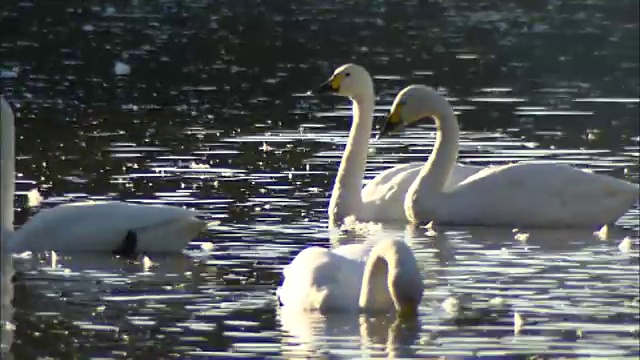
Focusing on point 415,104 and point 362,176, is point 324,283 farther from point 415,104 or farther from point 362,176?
point 415,104

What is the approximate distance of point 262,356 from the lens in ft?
33.4

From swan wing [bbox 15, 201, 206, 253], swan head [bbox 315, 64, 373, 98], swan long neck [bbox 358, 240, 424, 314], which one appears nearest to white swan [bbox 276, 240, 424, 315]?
swan long neck [bbox 358, 240, 424, 314]

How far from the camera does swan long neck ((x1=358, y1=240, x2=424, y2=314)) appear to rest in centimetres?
1099

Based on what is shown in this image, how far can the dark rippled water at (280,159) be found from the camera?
35.7 ft

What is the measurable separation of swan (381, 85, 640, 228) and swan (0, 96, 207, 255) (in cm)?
270

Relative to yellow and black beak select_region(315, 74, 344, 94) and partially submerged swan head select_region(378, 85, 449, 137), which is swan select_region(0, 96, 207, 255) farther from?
yellow and black beak select_region(315, 74, 344, 94)

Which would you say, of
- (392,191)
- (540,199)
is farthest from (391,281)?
(392,191)

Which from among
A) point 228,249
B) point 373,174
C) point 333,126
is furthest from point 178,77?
point 228,249

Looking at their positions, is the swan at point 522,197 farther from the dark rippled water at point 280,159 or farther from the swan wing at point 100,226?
the swan wing at point 100,226

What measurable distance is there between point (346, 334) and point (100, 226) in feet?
11.3

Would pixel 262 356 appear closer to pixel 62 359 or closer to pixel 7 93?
pixel 62 359

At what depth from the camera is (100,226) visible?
13.8 metres

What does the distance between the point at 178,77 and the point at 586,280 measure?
54.6ft

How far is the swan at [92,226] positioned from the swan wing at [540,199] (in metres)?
2.82
